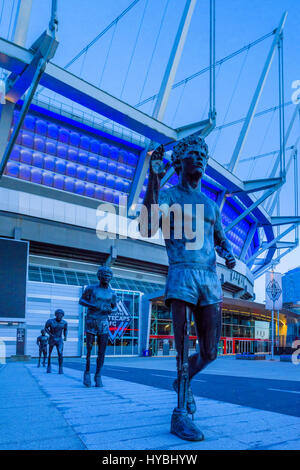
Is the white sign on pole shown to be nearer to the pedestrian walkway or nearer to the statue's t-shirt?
the pedestrian walkway

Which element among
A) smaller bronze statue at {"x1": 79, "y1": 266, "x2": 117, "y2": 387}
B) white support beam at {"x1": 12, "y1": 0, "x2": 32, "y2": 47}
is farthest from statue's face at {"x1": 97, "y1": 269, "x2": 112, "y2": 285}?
white support beam at {"x1": 12, "y1": 0, "x2": 32, "y2": 47}

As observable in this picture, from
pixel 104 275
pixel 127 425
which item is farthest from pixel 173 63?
pixel 127 425

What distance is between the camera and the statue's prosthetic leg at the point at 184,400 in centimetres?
309

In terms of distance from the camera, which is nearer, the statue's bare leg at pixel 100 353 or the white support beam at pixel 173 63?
the statue's bare leg at pixel 100 353

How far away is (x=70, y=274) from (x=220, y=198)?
18.5 metres

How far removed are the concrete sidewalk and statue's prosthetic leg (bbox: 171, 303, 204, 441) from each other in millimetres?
69

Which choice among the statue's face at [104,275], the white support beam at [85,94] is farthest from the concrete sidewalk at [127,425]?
the white support beam at [85,94]

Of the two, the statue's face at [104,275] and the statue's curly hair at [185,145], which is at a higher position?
the statue's curly hair at [185,145]

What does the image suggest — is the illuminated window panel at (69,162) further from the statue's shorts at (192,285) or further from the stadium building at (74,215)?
the statue's shorts at (192,285)

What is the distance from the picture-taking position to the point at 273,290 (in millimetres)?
24500

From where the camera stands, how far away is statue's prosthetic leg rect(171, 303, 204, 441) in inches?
122

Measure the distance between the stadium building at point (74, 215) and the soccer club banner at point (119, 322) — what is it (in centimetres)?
8
